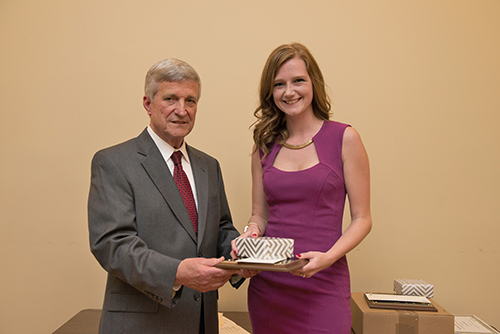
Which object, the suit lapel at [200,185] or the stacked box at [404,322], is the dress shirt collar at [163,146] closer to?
the suit lapel at [200,185]

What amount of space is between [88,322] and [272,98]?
1804mm

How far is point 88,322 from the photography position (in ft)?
8.07

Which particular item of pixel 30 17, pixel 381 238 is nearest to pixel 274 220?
pixel 381 238

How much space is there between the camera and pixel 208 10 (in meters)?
Answer: 2.75

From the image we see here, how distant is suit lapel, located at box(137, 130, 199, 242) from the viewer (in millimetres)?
1707

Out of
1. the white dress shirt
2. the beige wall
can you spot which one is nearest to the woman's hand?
the white dress shirt

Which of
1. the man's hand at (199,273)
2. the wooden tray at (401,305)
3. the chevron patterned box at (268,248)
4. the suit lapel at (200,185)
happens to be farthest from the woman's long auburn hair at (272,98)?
the wooden tray at (401,305)

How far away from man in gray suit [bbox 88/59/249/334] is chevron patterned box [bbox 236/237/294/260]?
0.13 meters

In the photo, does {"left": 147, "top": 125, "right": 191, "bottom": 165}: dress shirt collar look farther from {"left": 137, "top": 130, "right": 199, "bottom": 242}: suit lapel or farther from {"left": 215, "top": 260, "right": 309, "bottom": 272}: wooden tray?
{"left": 215, "top": 260, "right": 309, "bottom": 272}: wooden tray

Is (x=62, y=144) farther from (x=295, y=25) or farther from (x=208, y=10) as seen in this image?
(x=295, y=25)

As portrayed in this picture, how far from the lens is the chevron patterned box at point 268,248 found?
59.2 inches

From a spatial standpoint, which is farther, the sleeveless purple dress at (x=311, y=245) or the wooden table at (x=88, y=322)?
the wooden table at (x=88, y=322)

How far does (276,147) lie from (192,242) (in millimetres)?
615

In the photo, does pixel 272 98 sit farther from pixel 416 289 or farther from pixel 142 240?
pixel 416 289
